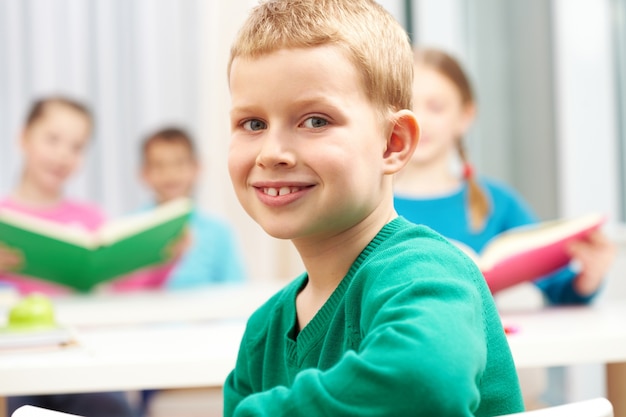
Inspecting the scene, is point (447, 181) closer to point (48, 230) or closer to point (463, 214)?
point (463, 214)

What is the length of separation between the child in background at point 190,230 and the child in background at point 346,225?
60.4 inches

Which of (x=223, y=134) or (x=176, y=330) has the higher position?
(x=223, y=134)

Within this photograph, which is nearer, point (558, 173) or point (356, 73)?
point (356, 73)

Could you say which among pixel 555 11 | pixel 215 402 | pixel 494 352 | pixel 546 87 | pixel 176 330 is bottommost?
pixel 215 402

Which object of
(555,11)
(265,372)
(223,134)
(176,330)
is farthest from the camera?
(223,134)

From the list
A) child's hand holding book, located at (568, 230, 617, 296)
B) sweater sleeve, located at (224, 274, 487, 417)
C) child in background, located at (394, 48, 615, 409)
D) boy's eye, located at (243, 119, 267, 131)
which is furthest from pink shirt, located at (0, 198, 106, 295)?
sweater sleeve, located at (224, 274, 487, 417)

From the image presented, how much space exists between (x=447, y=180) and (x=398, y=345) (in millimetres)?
1546

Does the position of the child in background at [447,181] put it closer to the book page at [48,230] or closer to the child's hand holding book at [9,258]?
the book page at [48,230]

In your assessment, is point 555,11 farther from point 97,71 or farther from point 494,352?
point 494,352

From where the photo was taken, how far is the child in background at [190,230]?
251 centimetres

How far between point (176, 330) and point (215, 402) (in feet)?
2.38

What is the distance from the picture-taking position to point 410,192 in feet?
6.93

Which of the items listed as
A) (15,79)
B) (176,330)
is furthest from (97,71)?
(176,330)

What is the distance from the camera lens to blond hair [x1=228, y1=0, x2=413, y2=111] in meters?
0.76
